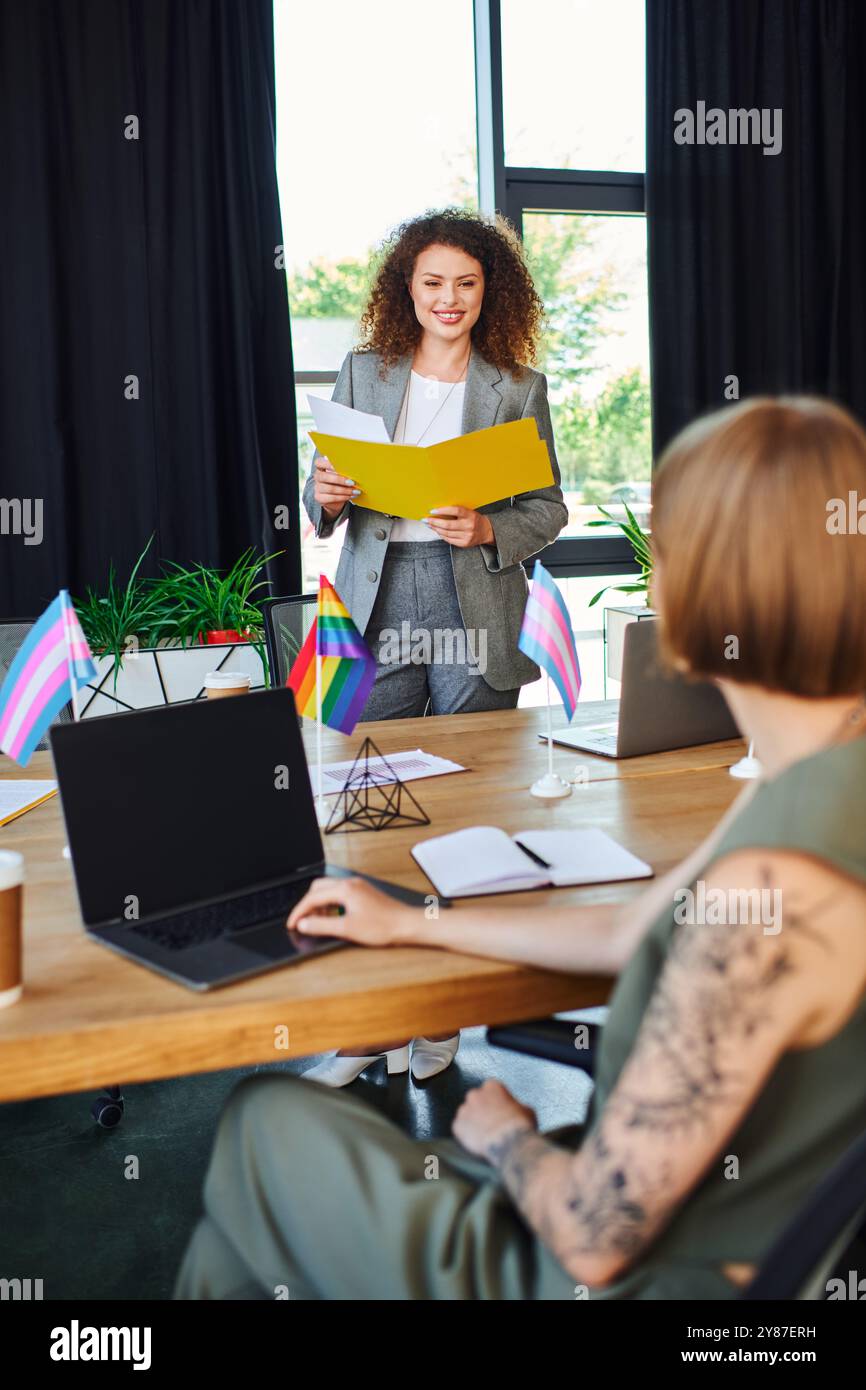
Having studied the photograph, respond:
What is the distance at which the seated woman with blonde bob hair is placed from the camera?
0.83 m

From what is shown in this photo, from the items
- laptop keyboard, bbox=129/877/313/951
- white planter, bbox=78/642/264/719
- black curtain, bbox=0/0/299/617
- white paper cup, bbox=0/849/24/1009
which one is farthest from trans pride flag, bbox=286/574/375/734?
black curtain, bbox=0/0/299/617

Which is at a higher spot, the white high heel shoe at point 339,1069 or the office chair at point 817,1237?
the office chair at point 817,1237

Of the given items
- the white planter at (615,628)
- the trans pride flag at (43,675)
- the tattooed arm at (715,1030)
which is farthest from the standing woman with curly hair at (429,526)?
the white planter at (615,628)

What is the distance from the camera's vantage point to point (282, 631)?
2.70 m

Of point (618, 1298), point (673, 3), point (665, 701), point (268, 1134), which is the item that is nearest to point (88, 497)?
point (665, 701)

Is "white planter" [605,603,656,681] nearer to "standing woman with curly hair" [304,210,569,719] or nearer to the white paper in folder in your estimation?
"standing woman with curly hair" [304,210,569,719]

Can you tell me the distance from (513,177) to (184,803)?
3908 mm

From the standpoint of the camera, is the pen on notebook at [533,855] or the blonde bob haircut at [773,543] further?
the pen on notebook at [533,855]

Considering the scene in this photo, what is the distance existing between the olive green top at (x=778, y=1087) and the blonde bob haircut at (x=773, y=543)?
3.4 inches

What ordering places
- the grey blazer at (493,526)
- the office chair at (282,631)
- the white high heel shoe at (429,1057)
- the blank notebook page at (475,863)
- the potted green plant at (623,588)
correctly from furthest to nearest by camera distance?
1. the potted green plant at (623,588)
2. the office chair at (282,631)
3. the grey blazer at (493,526)
4. the white high heel shoe at (429,1057)
5. the blank notebook page at (475,863)

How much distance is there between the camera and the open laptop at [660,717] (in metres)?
2.00

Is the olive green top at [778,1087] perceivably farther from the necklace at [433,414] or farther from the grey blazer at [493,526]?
the necklace at [433,414]

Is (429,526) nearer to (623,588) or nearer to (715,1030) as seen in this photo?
(715,1030)

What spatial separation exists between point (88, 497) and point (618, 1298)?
3.60 meters
